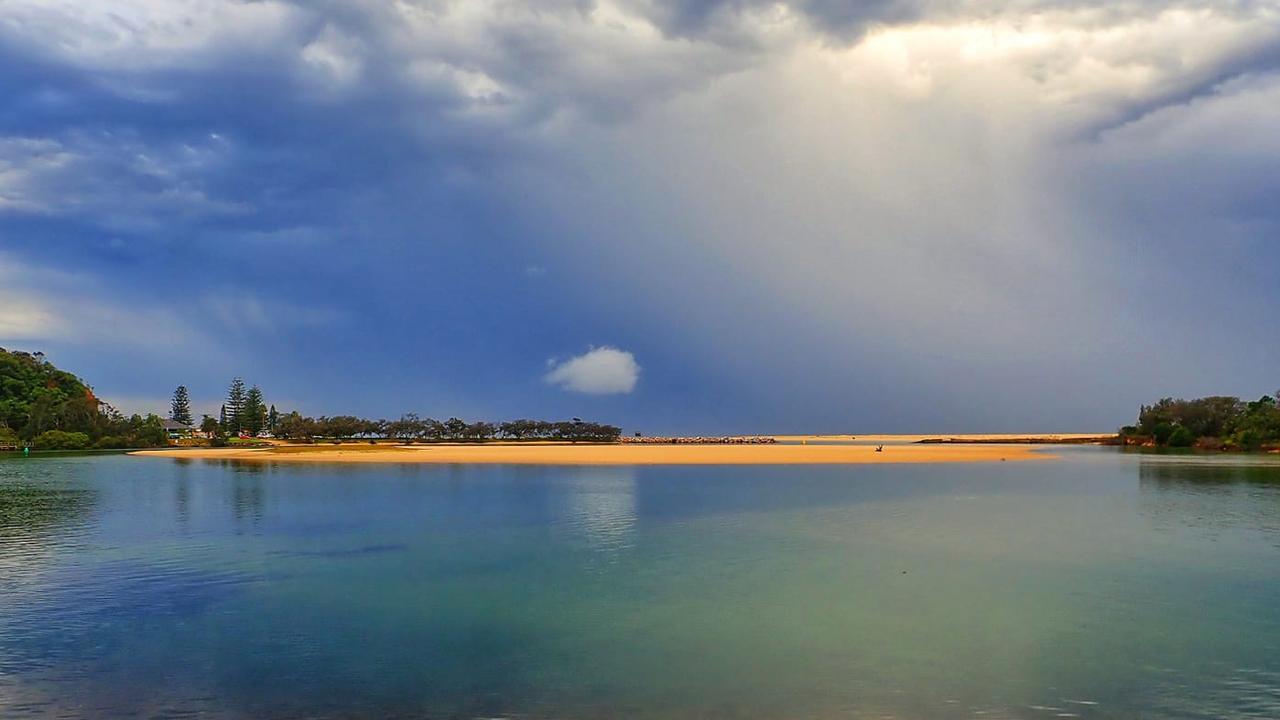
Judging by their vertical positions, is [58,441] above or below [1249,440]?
above

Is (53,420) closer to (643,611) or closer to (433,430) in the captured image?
(433,430)

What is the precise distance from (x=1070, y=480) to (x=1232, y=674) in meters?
45.2

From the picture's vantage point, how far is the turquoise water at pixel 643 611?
37.8 feet

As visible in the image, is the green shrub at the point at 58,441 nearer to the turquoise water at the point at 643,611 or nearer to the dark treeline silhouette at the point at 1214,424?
the turquoise water at the point at 643,611

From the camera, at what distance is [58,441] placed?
4774 inches

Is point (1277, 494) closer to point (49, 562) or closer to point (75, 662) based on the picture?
point (75, 662)

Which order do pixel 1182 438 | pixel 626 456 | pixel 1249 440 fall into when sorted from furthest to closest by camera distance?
pixel 1182 438 → pixel 1249 440 → pixel 626 456

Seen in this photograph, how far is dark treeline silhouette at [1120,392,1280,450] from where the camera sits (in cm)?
10319

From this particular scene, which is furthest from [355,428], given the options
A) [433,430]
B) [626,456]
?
[626,456]

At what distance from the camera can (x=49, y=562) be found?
22.1 metres

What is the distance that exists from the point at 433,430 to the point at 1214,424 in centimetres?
14833

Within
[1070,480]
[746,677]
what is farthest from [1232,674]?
[1070,480]

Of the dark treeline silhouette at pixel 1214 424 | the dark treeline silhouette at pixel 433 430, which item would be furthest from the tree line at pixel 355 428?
the dark treeline silhouette at pixel 1214 424

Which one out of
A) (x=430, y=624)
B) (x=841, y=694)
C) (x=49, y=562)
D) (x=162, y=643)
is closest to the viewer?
(x=841, y=694)
